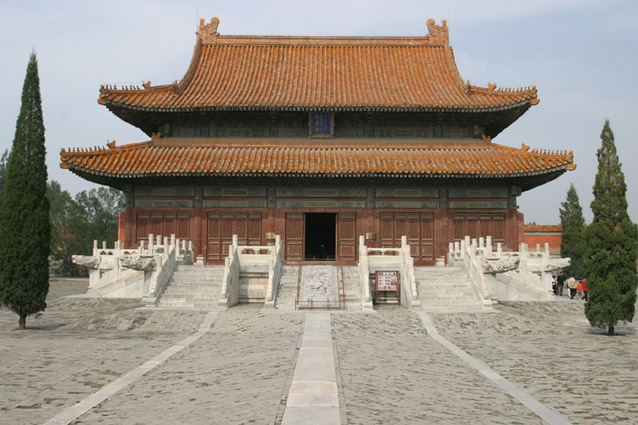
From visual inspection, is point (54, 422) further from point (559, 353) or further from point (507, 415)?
point (559, 353)

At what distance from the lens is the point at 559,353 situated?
13914 mm

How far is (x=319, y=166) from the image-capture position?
25.6 meters

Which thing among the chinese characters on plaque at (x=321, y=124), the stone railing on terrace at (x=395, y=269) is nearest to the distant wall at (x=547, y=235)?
the chinese characters on plaque at (x=321, y=124)

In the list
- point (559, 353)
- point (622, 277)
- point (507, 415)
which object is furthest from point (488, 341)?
point (507, 415)

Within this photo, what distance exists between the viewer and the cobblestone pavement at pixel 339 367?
8508 mm

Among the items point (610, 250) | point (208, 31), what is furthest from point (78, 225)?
point (610, 250)

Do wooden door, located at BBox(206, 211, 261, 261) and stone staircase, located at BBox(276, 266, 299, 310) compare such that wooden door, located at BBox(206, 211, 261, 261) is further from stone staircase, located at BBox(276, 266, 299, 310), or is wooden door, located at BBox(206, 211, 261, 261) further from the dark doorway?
the dark doorway

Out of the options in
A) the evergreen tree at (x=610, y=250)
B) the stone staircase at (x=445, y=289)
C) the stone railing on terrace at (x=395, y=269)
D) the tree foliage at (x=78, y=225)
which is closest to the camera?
the evergreen tree at (x=610, y=250)

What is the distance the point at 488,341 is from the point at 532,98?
47.4 feet

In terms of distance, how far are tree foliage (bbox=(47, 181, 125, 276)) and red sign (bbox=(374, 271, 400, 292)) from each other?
157 feet

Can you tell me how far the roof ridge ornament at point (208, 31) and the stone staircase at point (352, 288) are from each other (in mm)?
16055

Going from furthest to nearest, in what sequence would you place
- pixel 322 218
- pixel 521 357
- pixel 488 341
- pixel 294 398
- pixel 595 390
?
1. pixel 322 218
2. pixel 488 341
3. pixel 521 357
4. pixel 595 390
5. pixel 294 398

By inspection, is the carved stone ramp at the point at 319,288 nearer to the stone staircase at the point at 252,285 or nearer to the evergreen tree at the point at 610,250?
the stone staircase at the point at 252,285

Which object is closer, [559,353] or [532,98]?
[559,353]
